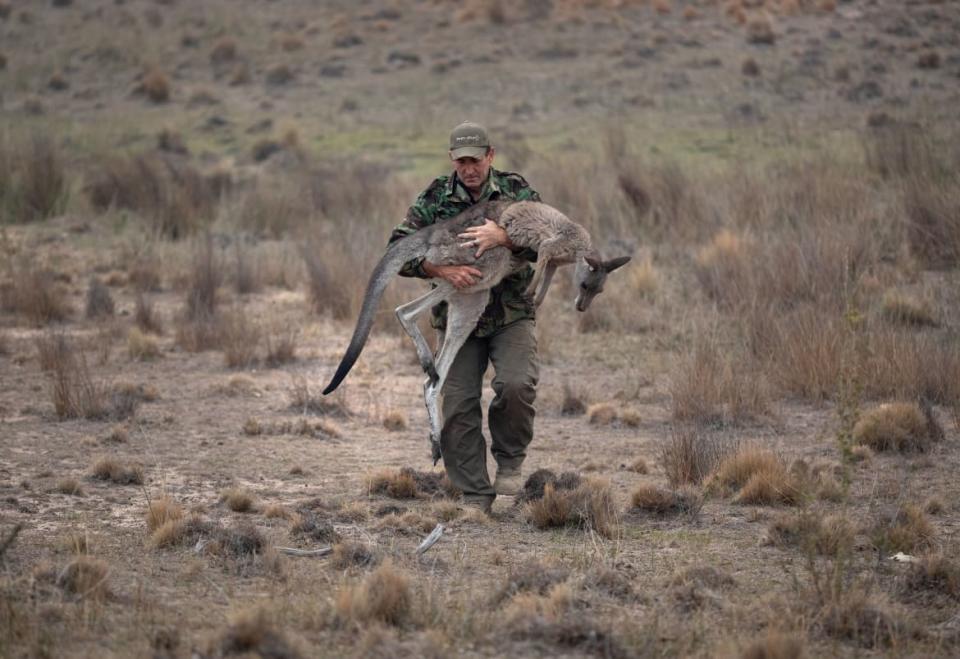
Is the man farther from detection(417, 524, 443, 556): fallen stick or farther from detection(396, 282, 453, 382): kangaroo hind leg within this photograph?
detection(417, 524, 443, 556): fallen stick

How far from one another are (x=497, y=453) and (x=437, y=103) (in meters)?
18.4

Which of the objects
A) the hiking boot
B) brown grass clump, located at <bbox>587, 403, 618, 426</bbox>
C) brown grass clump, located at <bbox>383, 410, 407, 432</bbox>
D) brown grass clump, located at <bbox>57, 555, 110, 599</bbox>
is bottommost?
brown grass clump, located at <bbox>587, 403, 618, 426</bbox>

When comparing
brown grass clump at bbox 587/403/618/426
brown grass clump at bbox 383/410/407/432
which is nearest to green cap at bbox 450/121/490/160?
brown grass clump at bbox 383/410/407/432

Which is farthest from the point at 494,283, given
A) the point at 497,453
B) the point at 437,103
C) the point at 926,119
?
the point at 437,103

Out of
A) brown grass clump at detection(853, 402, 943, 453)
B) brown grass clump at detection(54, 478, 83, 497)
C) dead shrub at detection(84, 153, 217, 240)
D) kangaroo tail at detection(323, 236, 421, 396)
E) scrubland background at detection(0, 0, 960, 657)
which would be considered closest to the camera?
scrubland background at detection(0, 0, 960, 657)

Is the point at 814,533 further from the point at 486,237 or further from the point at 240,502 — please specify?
the point at 240,502

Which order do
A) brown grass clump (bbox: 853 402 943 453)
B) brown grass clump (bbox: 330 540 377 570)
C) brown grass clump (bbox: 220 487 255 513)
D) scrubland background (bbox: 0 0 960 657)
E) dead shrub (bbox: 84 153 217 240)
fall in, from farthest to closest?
dead shrub (bbox: 84 153 217 240), brown grass clump (bbox: 853 402 943 453), brown grass clump (bbox: 220 487 255 513), brown grass clump (bbox: 330 540 377 570), scrubland background (bbox: 0 0 960 657)

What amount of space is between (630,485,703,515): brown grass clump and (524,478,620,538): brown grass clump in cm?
22

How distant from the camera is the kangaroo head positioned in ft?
22.9

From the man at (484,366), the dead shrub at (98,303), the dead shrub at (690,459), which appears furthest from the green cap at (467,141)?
the dead shrub at (98,303)

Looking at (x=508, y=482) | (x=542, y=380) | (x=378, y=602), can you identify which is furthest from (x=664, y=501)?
(x=542, y=380)

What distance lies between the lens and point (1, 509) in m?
6.95

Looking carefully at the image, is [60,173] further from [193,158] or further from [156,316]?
[156,316]

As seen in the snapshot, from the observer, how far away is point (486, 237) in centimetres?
672
